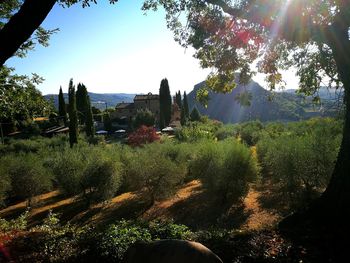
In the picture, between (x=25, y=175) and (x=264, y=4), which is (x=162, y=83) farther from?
(x=264, y=4)

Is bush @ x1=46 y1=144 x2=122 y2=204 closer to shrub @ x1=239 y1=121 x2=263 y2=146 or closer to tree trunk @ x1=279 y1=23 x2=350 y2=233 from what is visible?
tree trunk @ x1=279 y1=23 x2=350 y2=233

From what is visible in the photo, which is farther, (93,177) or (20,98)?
(93,177)

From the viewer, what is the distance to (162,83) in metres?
66.1

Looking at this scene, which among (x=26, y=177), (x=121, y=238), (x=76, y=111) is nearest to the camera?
(x=121, y=238)

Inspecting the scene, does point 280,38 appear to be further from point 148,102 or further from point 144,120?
point 148,102

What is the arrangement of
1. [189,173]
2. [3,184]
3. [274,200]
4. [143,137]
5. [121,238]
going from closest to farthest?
[121,238] → [274,200] → [3,184] → [189,173] → [143,137]

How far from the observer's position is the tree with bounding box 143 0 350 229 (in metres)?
8.17

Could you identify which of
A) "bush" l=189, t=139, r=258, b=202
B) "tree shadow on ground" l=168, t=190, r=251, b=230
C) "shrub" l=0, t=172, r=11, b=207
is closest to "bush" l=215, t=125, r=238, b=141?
"tree shadow on ground" l=168, t=190, r=251, b=230

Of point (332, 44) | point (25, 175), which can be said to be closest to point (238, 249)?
point (332, 44)

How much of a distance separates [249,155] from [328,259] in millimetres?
11712

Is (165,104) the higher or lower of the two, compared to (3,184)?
higher

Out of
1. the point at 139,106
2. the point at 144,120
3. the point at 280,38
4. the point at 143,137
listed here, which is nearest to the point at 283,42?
the point at 280,38

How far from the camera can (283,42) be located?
10.0 m

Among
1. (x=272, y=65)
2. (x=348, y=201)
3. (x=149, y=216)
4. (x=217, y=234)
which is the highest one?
(x=272, y=65)
